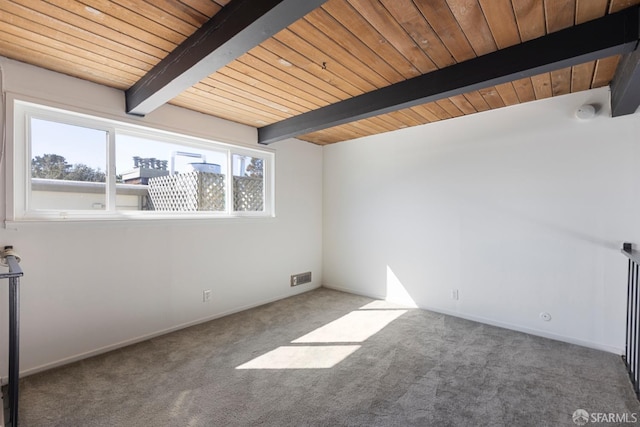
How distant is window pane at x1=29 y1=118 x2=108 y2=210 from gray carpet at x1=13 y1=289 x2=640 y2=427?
1.34 metres

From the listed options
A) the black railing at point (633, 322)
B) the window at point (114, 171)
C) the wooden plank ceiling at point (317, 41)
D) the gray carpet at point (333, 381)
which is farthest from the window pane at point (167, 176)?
the black railing at point (633, 322)

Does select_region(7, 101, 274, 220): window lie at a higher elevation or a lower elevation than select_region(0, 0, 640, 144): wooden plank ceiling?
lower

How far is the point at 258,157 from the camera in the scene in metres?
4.11

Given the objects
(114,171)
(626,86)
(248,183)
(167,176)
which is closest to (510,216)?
(626,86)

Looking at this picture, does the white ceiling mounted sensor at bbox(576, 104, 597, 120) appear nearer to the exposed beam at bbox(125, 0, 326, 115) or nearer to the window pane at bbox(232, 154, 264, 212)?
the exposed beam at bbox(125, 0, 326, 115)

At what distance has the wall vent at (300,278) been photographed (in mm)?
4461

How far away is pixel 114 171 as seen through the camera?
9.07ft

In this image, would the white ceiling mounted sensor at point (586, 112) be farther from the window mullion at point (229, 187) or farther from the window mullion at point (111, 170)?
the window mullion at point (111, 170)

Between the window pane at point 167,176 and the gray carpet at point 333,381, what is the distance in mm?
1362

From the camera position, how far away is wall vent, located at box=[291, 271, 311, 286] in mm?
4461

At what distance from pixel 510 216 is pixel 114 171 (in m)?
3.97

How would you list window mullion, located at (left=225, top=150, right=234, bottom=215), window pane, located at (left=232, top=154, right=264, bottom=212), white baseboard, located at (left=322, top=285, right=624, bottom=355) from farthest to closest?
1. window pane, located at (left=232, top=154, right=264, bottom=212)
2. window mullion, located at (left=225, top=150, right=234, bottom=215)
3. white baseboard, located at (left=322, top=285, right=624, bottom=355)

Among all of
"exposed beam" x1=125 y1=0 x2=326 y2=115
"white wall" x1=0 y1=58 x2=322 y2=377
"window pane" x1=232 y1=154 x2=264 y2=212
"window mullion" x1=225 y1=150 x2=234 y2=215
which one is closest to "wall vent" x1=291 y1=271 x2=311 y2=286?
"white wall" x1=0 y1=58 x2=322 y2=377

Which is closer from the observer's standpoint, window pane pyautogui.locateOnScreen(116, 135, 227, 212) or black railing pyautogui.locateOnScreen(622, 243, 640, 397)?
black railing pyautogui.locateOnScreen(622, 243, 640, 397)
